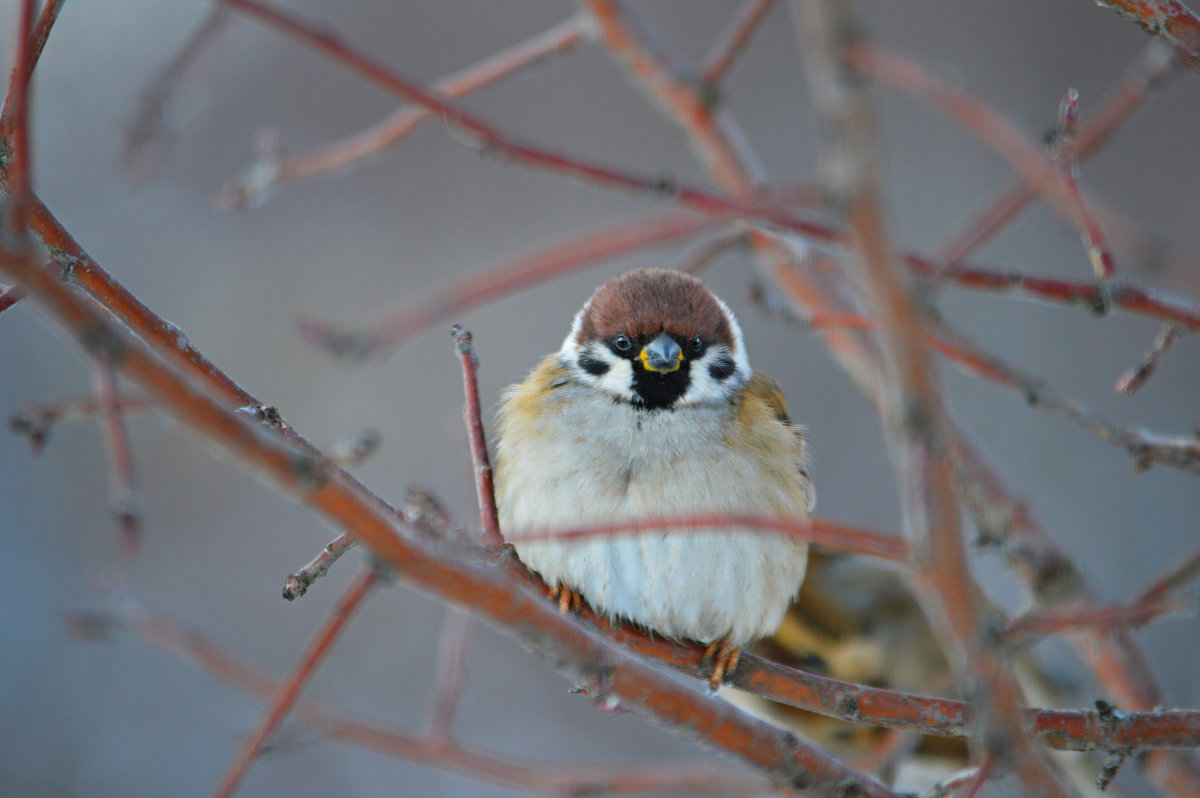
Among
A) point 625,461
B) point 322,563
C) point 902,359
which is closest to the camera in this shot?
point 902,359

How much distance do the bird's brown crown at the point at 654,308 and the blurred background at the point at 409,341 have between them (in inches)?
81.3

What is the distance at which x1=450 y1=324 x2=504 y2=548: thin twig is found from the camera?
58.3 inches

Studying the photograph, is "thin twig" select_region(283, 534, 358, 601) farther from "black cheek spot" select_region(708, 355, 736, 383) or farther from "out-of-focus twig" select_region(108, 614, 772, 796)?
"black cheek spot" select_region(708, 355, 736, 383)

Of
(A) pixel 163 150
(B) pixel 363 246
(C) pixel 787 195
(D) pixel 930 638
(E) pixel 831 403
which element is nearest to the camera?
(C) pixel 787 195

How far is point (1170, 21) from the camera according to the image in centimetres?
143

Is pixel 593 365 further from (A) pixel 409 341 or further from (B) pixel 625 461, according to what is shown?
(A) pixel 409 341

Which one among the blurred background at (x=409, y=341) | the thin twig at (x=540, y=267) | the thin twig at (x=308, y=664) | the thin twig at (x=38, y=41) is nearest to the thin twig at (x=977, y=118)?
the thin twig at (x=540, y=267)

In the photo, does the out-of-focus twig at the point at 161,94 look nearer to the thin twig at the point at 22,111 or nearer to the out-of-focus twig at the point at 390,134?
the out-of-focus twig at the point at 390,134

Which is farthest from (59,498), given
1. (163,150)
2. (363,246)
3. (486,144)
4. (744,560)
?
(486,144)

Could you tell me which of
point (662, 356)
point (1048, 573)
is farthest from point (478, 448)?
point (1048, 573)

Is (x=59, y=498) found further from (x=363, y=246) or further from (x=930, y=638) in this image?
(x=930, y=638)

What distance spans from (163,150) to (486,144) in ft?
3.49

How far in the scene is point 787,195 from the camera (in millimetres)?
1077

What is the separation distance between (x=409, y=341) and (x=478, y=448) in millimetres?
3975
